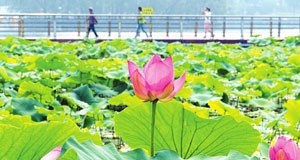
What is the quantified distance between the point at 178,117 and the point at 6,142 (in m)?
0.27

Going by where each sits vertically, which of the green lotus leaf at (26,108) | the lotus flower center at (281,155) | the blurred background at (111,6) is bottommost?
the green lotus leaf at (26,108)

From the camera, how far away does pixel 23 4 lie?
2992 centimetres

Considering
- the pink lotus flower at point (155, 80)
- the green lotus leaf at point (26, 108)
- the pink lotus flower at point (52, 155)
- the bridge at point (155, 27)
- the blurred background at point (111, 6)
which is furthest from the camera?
the blurred background at point (111, 6)

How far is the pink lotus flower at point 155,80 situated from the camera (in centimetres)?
51

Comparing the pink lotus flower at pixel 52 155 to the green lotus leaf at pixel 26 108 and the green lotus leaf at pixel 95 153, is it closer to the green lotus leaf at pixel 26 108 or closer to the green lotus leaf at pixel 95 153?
the green lotus leaf at pixel 95 153

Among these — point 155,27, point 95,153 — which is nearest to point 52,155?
point 95,153

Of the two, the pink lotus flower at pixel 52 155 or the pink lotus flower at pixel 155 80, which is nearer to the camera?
the pink lotus flower at pixel 52 155

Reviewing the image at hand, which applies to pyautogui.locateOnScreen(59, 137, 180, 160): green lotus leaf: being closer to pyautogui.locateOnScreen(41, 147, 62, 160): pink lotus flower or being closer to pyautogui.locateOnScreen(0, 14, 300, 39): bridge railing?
pyautogui.locateOnScreen(41, 147, 62, 160): pink lotus flower

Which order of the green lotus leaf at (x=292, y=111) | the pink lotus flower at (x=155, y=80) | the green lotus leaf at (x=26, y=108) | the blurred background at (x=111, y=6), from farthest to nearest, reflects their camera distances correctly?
the blurred background at (x=111, y=6)
the green lotus leaf at (x=26, y=108)
the green lotus leaf at (x=292, y=111)
the pink lotus flower at (x=155, y=80)

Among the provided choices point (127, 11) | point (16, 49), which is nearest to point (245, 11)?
point (127, 11)

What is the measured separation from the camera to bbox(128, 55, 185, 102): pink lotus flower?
51 centimetres

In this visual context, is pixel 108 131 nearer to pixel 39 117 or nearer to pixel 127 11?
pixel 39 117

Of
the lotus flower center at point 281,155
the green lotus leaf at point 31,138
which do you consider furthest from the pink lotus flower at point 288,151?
the green lotus leaf at point 31,138

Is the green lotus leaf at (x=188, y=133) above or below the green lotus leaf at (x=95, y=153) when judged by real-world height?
below
